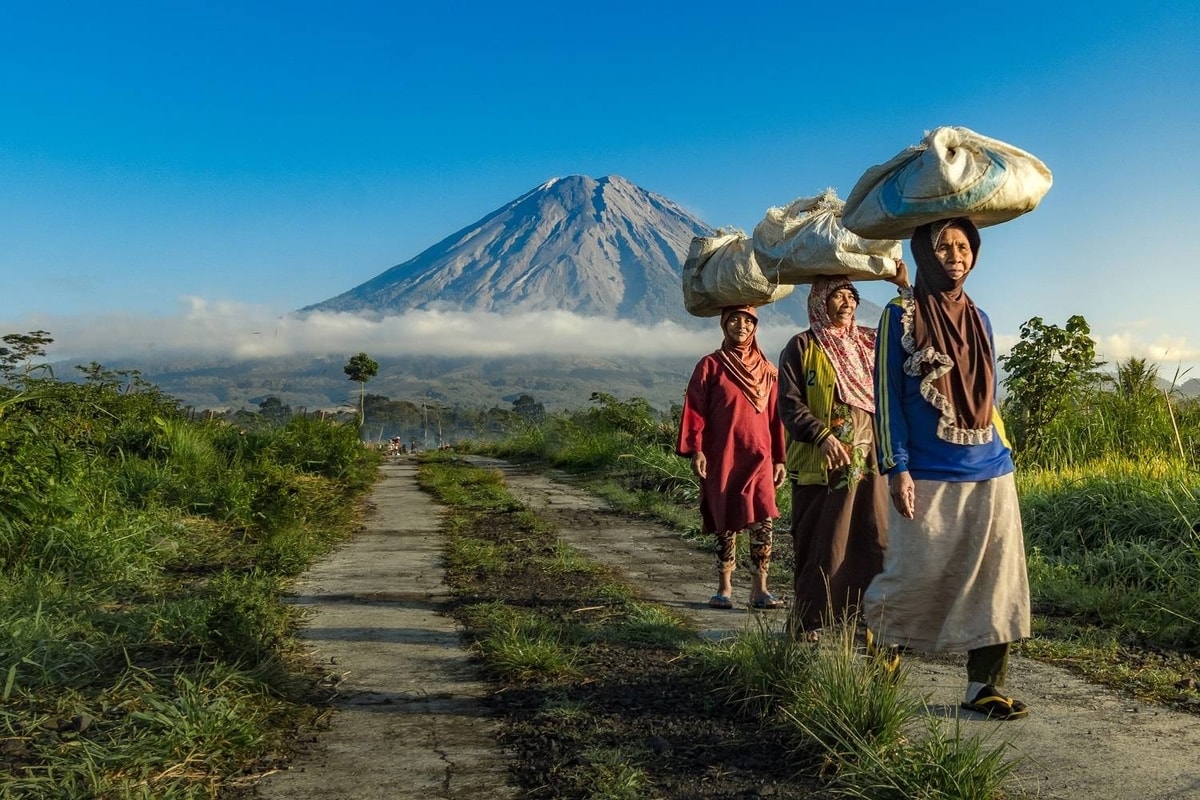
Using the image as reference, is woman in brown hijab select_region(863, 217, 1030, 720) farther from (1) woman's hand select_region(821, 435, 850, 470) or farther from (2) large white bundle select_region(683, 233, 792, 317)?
(2) large white bundle select_region(683, 233, 792, 317)

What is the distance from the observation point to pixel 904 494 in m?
3.46

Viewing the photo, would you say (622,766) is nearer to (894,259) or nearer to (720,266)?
(894,259)

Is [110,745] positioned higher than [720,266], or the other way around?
[720,266]

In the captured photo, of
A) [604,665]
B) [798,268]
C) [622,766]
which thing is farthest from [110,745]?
[798,268]

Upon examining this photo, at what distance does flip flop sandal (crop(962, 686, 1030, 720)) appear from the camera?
130 inches

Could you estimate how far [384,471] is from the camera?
16.8 m

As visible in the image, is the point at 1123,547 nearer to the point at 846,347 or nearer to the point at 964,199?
the point at 846,347

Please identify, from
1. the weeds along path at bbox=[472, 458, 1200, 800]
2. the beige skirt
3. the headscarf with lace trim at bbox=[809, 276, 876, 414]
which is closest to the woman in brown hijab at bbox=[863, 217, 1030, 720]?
the beige skirt

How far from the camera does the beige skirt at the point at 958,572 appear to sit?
3.41 metres

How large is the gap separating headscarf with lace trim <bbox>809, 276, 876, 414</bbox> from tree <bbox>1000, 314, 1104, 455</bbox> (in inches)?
201

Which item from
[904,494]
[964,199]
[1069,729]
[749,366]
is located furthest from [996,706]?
[749,366]

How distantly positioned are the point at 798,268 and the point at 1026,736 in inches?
86.7

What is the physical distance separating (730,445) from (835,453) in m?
1.29

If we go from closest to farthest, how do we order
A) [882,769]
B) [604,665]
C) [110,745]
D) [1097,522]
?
1. [882,769]
2. [110,745]
3. [604,665]
4. [1097,522]
